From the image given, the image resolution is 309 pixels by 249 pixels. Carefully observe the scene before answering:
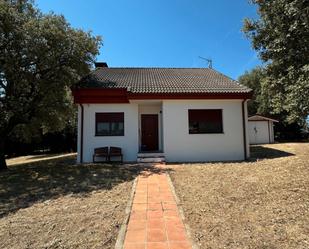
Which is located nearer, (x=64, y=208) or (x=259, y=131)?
(x=64, y=208)

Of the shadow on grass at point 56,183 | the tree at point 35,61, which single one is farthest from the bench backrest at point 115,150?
the tree at point 35,61

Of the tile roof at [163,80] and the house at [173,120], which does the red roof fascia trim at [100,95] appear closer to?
the house at [173,120]

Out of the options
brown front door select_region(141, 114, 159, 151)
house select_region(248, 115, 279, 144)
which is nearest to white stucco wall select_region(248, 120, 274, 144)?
house select_region(248, 115, 279, 144)

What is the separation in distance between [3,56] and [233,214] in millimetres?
10365

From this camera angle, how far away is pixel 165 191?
6.80 m

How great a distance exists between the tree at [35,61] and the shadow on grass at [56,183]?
128 inches

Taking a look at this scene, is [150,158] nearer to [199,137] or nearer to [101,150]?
[101,150]

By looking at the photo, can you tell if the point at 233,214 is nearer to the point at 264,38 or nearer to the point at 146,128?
the point at 264,38

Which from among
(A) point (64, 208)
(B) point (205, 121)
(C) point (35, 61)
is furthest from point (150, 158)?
(C) point (35, 61)

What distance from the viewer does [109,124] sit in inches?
496

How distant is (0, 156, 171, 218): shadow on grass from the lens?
21.7 ft

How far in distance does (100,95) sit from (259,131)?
17.9 m

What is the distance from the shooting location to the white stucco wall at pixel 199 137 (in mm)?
12117

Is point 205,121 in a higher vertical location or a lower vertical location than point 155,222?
higher
